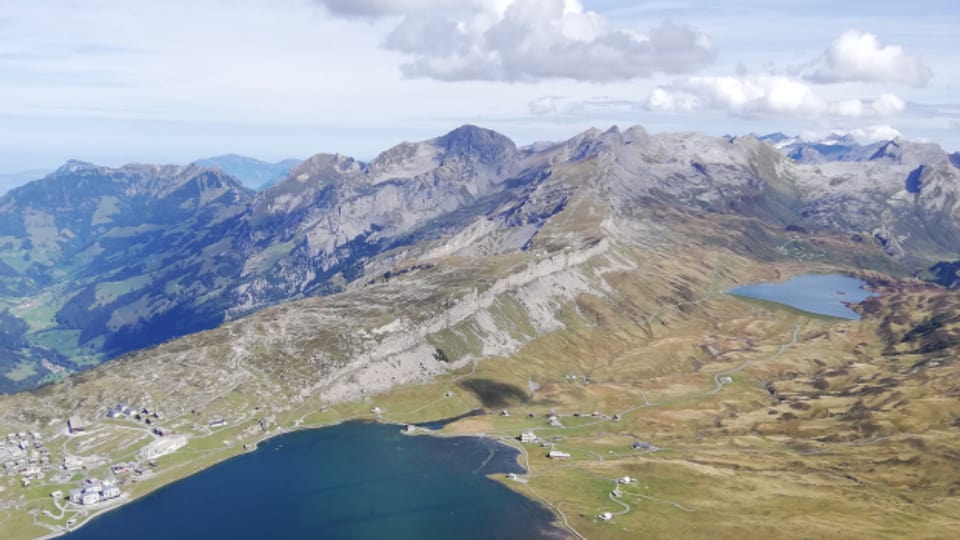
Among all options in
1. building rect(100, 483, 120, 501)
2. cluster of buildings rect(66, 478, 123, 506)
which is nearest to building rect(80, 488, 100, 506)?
cluster of buildings rect(66, 478, 123, 506)

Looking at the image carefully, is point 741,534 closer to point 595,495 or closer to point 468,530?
point 595,495

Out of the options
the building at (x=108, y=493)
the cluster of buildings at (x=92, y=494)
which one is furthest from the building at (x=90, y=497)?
the building at (x=108, y=493)

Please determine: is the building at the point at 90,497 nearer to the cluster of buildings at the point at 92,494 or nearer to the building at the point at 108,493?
the cluster of buildings at the point at 92,494

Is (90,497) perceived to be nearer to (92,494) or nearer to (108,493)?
(92,494)

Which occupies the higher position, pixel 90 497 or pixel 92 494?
pixel 92 494

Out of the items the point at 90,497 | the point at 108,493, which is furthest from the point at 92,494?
the point at 108,493

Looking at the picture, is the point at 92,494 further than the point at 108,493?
No

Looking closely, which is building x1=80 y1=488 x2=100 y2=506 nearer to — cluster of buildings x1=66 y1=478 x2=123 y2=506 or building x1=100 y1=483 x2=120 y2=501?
cluster of buildings x1=66 y1=478 x2=123 y2=506

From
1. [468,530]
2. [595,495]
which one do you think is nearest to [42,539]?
[468,530]
